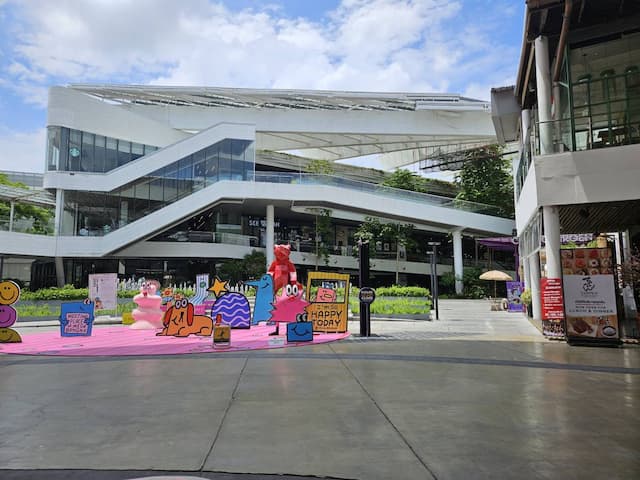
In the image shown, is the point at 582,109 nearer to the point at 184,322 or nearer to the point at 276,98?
the point at 184,322

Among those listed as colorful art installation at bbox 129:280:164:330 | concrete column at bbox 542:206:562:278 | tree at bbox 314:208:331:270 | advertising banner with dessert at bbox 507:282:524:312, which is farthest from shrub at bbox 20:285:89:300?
concrete column at bbox 542:206:562:278

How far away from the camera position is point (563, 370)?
8.72 meters

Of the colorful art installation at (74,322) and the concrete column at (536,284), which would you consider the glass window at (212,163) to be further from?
the concrete column at (536,284)

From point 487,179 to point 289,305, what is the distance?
116 ft

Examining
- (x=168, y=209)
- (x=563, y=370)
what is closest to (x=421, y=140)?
(x=168, y=209)

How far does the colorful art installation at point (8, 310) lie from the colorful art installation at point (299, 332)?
7423mm

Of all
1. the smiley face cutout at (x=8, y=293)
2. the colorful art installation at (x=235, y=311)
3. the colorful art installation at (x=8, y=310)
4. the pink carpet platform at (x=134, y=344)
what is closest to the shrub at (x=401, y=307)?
the pink carpet platform at (x=134, y=344)

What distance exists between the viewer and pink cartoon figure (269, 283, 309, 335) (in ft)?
49.1

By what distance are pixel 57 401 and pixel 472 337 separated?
35.0ft

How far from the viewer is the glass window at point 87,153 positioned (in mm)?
33656

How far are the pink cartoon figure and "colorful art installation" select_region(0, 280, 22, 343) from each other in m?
7.13

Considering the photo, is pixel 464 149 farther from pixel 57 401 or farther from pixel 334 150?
pixel 57 401

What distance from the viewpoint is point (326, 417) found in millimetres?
5660

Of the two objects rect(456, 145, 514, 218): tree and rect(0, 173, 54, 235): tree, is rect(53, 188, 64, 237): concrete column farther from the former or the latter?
rect(456, 145, 514, 218): tree
